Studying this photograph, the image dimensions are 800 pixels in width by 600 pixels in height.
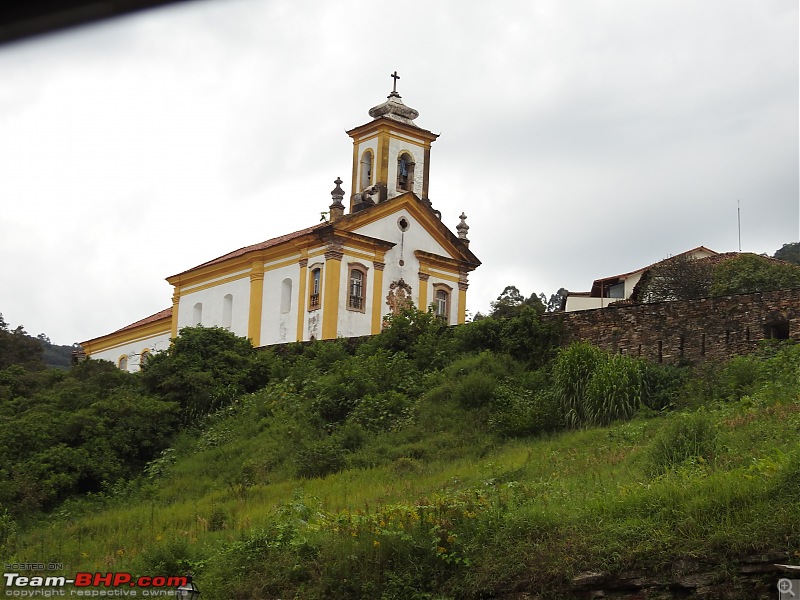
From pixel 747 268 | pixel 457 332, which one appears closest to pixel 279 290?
pixel 457 332

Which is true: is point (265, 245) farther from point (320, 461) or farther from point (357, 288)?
point (320, 461)

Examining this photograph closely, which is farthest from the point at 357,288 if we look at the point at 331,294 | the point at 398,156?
the point at 398,156

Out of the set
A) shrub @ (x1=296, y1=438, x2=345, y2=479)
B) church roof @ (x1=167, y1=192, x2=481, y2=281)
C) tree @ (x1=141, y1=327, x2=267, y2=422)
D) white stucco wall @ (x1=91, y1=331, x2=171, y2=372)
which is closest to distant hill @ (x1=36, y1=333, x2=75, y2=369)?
white stucco wall @ (x1=91, y1=331, x2=171, y2=372)

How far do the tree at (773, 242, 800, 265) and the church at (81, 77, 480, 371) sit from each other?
18.2m

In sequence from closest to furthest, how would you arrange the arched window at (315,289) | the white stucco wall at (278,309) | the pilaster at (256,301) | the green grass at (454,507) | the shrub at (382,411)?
1. the green grass at (454,507)
2. the shrub at (382,411)
3. the arched window at (315,289)
4. the white stucco wall at (278,309)
5. the pilaster at (256,301)

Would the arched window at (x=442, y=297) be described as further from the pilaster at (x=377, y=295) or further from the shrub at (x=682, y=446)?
the shrub at (x=682, y=446)

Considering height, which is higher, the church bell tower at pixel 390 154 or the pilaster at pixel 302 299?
the church bell tower at pixel 390 154

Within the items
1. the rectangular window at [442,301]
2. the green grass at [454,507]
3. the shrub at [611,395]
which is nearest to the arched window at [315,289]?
the rectangular window at [442,301]

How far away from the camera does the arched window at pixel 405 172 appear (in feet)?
135

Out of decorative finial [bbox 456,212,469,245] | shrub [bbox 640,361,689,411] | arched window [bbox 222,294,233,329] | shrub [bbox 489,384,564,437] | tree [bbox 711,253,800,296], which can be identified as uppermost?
decorative finial [bbox 456,212,469,245]

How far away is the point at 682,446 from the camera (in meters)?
17.2

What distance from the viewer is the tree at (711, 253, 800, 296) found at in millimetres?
35719

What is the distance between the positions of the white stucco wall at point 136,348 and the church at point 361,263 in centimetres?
410

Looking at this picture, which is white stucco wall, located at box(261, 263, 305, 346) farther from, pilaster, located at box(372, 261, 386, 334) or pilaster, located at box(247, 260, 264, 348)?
pilaster, located at box(372, 261, 386, 334)
